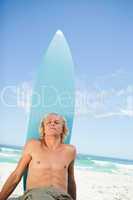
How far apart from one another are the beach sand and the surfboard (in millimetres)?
300

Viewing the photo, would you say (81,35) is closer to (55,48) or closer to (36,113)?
(55,48)

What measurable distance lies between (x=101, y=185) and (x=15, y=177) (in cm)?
71

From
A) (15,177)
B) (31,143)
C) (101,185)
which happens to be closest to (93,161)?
(101,185)

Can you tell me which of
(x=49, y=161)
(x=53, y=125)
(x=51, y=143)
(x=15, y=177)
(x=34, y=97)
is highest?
(x=34, y=97)

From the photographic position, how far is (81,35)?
344 centimetres

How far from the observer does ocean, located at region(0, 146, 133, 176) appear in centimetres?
333

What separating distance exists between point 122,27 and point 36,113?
3.17 feet

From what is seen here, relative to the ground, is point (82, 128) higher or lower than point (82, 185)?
higher

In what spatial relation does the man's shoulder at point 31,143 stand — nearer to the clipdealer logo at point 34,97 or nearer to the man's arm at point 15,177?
the man's arm at point 15,177

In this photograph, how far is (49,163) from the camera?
3072 millimetres

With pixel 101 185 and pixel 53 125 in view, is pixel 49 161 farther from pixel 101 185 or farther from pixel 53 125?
pixel 101 185

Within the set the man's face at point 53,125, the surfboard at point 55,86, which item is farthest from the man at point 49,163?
the surfboard at point 55,86

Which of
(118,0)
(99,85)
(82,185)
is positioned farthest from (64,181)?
(118,0)

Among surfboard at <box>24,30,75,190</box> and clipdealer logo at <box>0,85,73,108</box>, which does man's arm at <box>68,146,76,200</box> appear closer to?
surfboard at <box>24,30,75,190</box>
